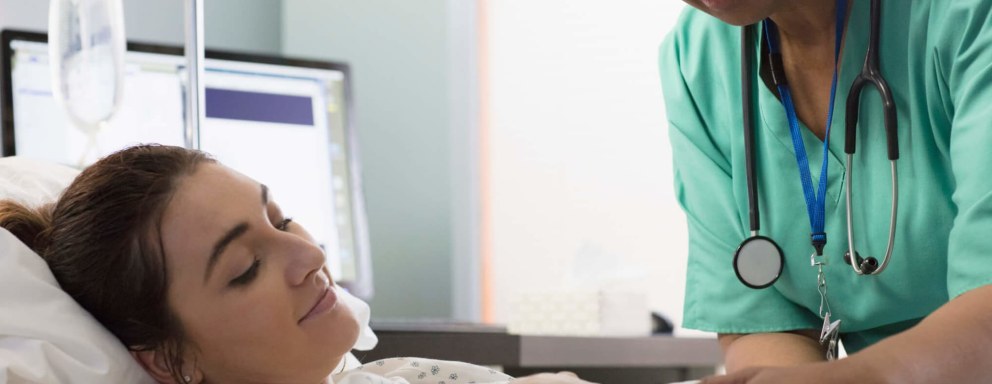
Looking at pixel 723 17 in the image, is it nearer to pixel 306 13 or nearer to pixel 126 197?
pixel 126 197

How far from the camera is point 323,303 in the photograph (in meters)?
1.30

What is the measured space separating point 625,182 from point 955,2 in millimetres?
1686

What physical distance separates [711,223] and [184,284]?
663mm

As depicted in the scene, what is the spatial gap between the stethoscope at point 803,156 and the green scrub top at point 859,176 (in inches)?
0.9

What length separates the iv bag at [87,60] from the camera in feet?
5.82

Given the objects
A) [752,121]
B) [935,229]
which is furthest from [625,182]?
[935,229]

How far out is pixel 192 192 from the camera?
1.30m

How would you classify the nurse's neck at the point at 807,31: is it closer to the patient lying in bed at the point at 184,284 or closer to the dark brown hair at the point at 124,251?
the patient lying in bed at the point at 184,284

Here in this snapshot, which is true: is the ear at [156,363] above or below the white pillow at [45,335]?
below

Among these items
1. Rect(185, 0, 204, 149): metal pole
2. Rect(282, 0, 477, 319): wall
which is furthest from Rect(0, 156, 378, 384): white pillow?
Rect(282, 0, 477, 319): wall

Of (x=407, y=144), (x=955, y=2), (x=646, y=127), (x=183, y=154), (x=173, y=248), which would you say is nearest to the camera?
(x=955, y=2)

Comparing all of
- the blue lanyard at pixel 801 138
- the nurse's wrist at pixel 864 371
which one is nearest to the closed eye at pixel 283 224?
the blue lanyard at pixel 801 138

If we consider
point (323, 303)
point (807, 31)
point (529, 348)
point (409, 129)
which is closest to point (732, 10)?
point (807, 31)

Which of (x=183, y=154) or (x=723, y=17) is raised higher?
(x=723, y=17)
